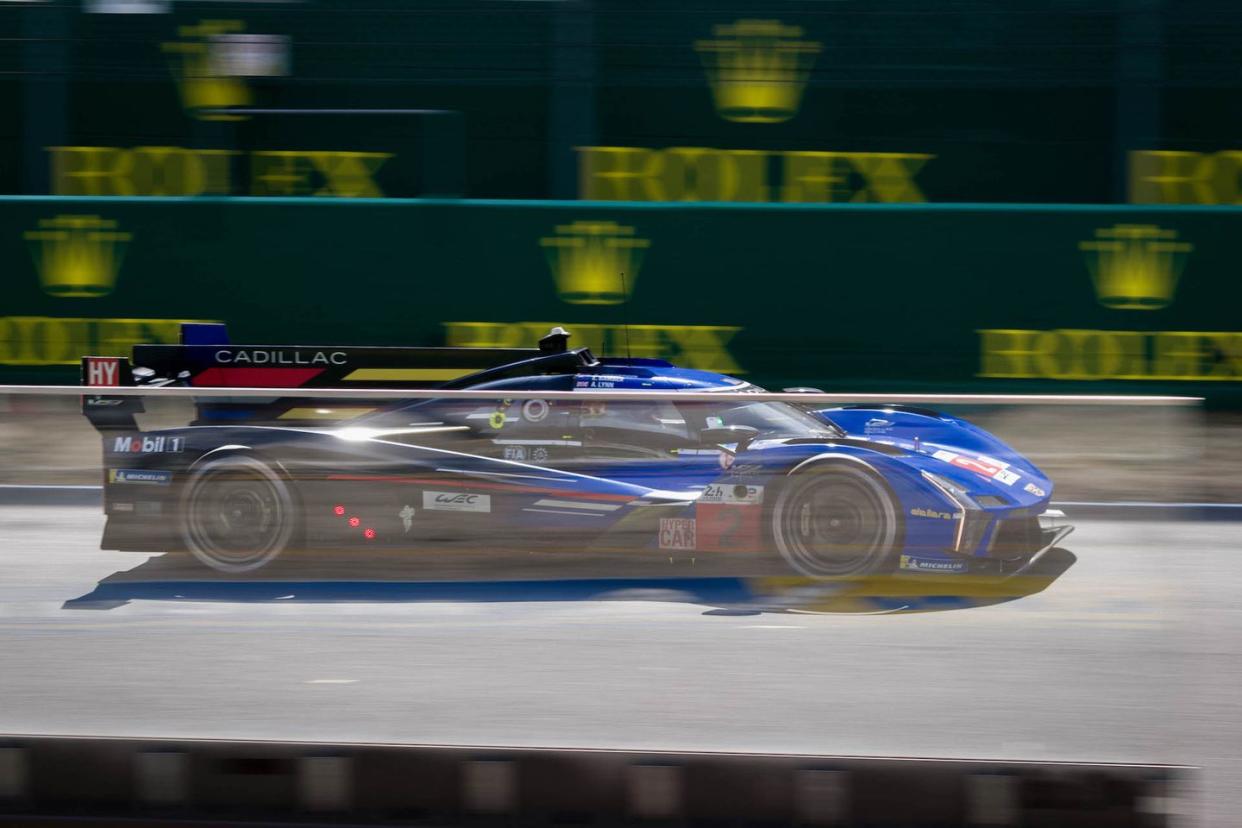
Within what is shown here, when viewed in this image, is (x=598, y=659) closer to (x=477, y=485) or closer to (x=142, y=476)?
(x=477, y=485)

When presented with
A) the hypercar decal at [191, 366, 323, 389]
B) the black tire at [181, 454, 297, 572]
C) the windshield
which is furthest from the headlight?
the hypercar decal at [191, 366, 323, 389]

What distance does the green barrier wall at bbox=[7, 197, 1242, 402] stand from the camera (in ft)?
37.9

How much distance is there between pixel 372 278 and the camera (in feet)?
39.5

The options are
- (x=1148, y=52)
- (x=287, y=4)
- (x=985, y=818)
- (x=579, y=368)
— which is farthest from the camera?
(x=287, y=4)

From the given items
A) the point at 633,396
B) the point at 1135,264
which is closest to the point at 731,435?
the point at 633,396

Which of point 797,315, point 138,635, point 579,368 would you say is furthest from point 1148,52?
point 138,635

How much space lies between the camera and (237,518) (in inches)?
106

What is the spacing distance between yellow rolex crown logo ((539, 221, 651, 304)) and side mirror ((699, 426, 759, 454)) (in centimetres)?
895

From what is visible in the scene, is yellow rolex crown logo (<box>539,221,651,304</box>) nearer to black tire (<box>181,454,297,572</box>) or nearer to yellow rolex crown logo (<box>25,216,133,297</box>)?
yellow rolex crown logo (<box>25,216,133,297</box>)

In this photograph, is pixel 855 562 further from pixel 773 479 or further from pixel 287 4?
pixel 287 4

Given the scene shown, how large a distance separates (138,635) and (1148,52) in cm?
1080

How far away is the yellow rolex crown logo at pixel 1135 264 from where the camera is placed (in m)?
11.5

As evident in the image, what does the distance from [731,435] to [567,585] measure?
0.47 meters

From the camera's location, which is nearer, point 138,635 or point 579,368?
point 138,635
